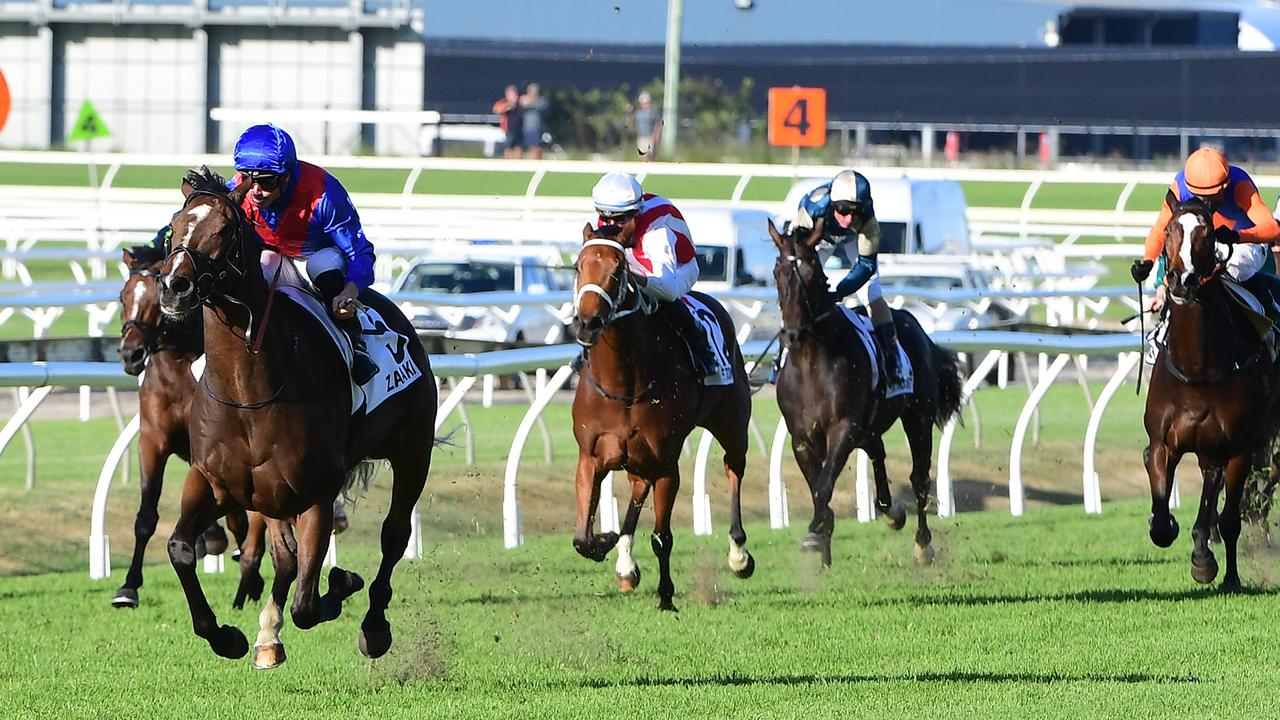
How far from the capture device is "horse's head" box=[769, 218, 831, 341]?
895cm

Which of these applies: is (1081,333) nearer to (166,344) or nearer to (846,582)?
(846,582)

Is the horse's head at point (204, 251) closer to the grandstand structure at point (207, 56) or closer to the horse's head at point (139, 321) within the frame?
the horse's head at point (139, 321)

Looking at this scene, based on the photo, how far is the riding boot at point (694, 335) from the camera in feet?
26.6

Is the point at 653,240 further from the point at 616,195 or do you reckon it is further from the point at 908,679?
the point at 908,679

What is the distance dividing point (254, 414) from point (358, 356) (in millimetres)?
645

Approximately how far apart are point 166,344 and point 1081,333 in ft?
20.0

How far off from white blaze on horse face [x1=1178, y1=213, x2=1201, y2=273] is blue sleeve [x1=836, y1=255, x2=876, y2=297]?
1.91 m

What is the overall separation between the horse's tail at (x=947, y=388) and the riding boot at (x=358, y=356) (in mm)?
4482

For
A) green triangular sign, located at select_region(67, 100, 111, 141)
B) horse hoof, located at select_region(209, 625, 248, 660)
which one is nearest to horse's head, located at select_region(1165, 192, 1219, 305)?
horse hoof, located at select_region(209, 625, 248, 660)

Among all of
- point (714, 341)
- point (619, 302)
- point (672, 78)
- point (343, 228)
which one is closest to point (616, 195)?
point (619, 302)

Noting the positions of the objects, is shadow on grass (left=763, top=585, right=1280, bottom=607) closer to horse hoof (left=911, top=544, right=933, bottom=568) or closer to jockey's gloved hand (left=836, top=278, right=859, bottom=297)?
horse hoof (left=911, top=544, right=933, bottom=568)

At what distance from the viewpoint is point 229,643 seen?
566 centimetres

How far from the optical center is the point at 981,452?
12344mm

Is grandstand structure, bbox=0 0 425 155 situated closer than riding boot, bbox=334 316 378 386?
No
